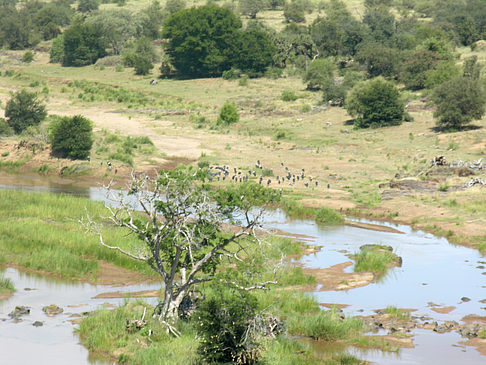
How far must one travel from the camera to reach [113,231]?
28.8 metres

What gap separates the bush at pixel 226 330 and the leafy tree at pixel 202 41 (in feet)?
232

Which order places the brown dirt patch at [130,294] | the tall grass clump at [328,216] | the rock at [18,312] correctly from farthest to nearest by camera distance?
the tall grass clump at [328,216] < the brown dirt patch at [130,294] < the rock at [18,312]

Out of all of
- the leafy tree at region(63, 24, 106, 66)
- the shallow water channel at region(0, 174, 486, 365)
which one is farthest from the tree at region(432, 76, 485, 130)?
the leafy tree at region(63, 24, 106, 66)

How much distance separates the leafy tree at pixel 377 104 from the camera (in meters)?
55.9

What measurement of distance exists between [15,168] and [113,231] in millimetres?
21932

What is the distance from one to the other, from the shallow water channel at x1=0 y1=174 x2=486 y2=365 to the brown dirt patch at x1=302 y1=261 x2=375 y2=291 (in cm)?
40

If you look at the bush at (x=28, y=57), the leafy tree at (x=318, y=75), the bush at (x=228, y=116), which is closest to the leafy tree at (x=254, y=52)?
the leafy tree at (x=318, y=75)

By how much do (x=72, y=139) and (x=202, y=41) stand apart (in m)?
42.0

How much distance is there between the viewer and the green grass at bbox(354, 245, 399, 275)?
2667 centimetres

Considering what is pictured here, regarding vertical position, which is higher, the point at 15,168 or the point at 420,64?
the point at 420,64

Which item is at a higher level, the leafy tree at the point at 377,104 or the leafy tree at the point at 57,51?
the leafy tree at the point at 57,51

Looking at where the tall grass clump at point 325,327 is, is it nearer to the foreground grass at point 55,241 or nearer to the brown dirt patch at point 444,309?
the brown dirt patch at point 444,309

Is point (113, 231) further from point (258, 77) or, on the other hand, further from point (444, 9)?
point (444, 9)

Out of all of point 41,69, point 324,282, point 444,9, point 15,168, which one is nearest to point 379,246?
point 324,282
